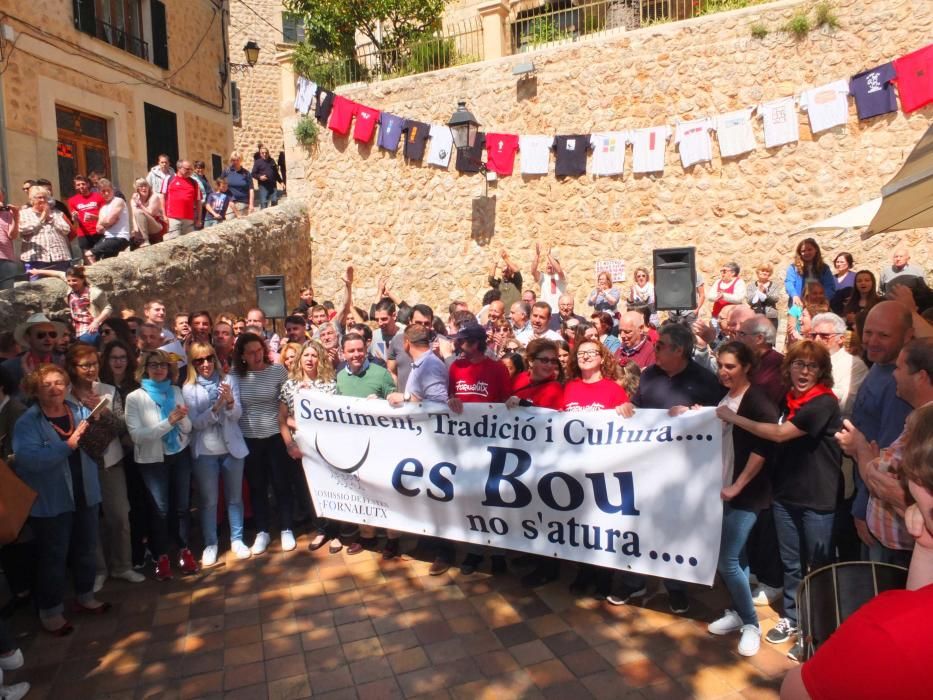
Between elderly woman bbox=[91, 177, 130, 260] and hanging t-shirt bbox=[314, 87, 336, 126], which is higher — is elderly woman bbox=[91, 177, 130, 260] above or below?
below

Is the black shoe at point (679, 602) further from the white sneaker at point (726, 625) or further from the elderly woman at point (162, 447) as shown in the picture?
the elderly woman at point (162, 447)

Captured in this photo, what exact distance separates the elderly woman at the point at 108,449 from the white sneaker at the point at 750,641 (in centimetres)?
384

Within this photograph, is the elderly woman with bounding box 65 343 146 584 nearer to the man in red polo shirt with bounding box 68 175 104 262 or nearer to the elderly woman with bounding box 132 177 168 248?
the man in red polo shirt with bounding box 68 175 104 262

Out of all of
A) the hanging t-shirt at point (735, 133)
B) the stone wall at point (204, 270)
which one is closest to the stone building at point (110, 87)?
the stone wall at point (204, 270)

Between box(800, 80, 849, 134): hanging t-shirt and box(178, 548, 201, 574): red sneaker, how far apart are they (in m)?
9.67

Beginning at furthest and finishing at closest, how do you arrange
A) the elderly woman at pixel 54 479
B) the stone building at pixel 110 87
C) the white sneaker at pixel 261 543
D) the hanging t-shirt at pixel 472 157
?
the stone building at pixel 110 87, the hanging t-shirt at pixel 472 157, the white sneaker at pixel 261 543, the elderly woman at pixel 54 479

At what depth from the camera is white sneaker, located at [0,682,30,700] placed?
3.34 metres

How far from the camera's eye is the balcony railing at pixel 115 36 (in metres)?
14.1

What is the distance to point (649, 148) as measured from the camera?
10695 mm

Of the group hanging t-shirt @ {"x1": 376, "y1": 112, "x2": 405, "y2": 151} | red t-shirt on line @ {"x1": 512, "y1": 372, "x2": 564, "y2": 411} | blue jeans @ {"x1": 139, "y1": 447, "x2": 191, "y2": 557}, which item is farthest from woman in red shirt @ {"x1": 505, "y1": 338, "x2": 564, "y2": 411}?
hanging t-shirt @ {"x1": 376, "y1": 112, "x2": 405, "y2": 151}

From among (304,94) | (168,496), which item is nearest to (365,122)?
(304,94)

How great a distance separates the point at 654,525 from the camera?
3.79 metres

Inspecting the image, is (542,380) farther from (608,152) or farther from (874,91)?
(874,91)

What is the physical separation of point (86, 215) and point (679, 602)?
9.33m
